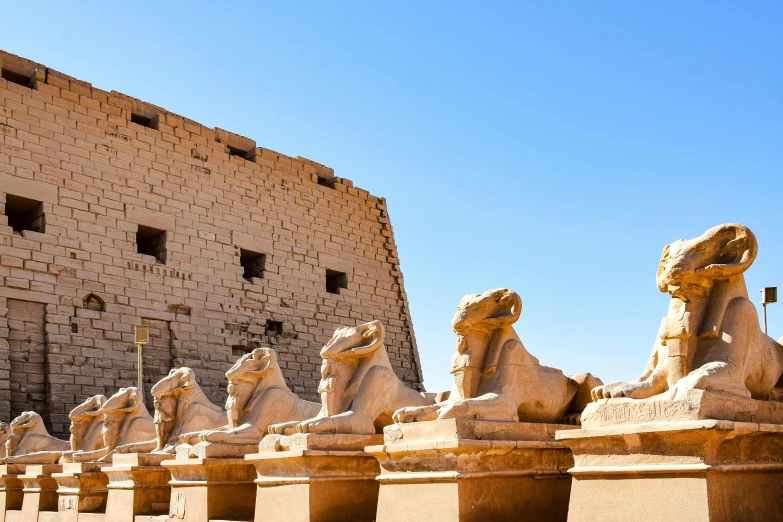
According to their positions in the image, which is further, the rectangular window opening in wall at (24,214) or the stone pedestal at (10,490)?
the rectangular window opening in wall at (24,214)

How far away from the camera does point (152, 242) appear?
15242 millimetres

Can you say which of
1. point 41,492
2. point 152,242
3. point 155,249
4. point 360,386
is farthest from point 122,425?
point 152,242

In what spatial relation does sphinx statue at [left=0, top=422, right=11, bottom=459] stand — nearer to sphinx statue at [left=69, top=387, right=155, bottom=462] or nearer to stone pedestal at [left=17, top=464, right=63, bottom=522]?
stone pedestal at [left=17, top=464, right=63, bottom=522]

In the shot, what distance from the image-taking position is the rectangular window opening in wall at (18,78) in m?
13.8

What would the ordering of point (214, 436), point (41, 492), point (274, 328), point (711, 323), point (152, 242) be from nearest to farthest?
point (711, 323) → point (214, 436) → point (41, 492) → point (152, 242) → point (274, 328)

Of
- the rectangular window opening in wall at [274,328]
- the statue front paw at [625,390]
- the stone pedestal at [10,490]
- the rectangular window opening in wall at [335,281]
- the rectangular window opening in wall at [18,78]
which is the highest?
the rectangular window opening in wall at [18,78]

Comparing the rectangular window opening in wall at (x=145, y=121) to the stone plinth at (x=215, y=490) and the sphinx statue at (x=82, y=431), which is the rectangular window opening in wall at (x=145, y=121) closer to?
the sphinx statue at (x=82, y=431)

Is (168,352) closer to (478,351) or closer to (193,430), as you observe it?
(193,430)

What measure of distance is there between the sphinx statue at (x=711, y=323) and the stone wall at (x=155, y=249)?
1030 cm

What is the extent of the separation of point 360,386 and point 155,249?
9816mm

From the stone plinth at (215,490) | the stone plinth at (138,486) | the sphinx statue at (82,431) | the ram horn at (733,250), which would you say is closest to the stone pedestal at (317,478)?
the stone plinth at (215,490)

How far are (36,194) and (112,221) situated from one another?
1.27 meters

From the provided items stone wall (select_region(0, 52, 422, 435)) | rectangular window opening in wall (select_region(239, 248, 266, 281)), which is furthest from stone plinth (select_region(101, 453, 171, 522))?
rectangular window opening in wall (select_region(239, 248, 266, 281))

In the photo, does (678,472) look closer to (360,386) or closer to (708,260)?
(708,260)
